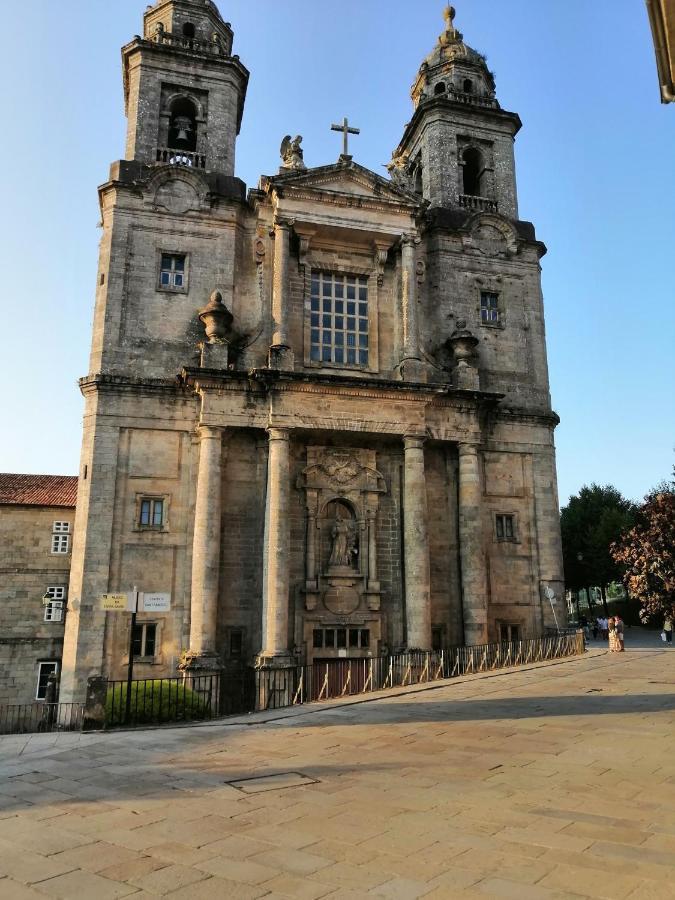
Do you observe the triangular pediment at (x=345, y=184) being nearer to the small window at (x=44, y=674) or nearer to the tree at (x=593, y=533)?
the small window at (x=44, y=674)

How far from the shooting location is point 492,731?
523 inches

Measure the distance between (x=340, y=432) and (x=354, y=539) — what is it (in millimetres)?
3787

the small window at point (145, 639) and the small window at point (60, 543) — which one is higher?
the small window at point (60, 543)

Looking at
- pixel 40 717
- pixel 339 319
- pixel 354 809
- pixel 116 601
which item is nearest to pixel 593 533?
pixel 339 319

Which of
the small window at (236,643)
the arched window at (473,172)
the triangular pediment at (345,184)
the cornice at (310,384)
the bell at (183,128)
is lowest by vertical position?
the small window at (236,643)

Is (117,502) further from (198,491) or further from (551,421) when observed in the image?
(551,421)

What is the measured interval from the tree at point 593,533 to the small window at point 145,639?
36324 millimetres

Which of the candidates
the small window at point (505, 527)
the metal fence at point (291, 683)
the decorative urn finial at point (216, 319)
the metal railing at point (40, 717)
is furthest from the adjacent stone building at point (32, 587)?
the small window at point (505, 527)

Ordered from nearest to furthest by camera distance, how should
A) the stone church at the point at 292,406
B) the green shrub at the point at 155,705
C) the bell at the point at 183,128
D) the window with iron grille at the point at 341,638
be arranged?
the green shrub at the point at 155,705, the stone church at the point at 292,406, the window with iron grille at the point at 341,638, the bell at the point at 183,128

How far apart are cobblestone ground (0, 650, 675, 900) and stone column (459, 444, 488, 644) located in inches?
367

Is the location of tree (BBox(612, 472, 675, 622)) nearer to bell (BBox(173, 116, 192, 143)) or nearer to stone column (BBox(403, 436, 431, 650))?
stone column (BBox(403, 436, 431, 650))

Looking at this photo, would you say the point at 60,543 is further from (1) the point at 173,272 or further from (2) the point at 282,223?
(2) the point at 282,223

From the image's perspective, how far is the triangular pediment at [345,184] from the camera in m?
26.3

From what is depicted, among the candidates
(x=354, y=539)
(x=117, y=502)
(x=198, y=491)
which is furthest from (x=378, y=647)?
(x=117, y=502)
